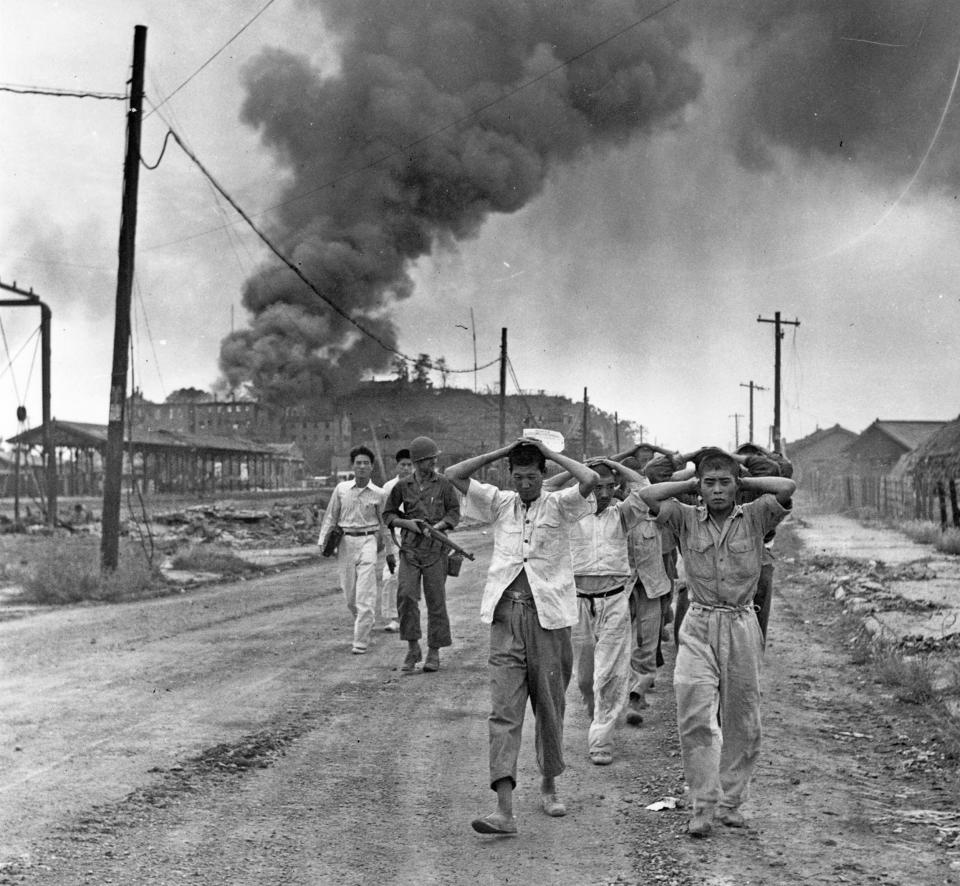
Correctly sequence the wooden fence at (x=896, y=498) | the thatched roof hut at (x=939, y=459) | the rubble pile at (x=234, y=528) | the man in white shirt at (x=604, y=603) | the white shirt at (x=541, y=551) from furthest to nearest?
1. the wooden fence at (x=896, y=498)
2. the thatched roof hut at (x=939, y=459)
3. the rubble pile at (x=234, y=528)
4. the man in white shirt at (x=604, y=603)
5. the white shirt at (x=541, y=551)

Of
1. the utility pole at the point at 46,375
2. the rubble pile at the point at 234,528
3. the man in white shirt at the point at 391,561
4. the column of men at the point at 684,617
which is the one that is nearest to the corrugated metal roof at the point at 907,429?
the rubble pile at the point at 234,528

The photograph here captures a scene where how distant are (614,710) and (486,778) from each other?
3.29 ft

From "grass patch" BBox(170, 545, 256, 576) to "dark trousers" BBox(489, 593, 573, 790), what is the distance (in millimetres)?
13368

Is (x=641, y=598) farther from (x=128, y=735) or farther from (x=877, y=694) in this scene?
(x=128, y=735)

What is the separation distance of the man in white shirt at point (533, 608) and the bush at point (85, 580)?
10251 millimetres

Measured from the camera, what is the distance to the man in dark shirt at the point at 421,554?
28.0 feet

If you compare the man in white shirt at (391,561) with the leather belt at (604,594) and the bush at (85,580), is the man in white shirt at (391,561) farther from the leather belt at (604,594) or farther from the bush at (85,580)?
the bush at (85,580)

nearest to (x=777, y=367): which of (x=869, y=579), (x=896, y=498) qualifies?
(x=896, y=498)

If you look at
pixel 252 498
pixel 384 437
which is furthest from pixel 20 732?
pixel 384 437

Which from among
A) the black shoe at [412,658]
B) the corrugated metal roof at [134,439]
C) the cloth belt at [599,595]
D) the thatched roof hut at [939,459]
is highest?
the corrugated metal roof at [134,439]

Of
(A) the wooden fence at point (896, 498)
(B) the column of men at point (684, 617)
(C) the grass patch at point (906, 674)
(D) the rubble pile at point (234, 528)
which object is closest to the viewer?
(B) the column of men at point (684, 617)

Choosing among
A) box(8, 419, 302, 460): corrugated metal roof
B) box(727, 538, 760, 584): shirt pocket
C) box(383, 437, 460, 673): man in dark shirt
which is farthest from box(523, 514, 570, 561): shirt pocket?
box(8, 419, 302, 460): corrugated metal roof

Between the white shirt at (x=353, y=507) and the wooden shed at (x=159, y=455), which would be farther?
the wooden shed at (x=159, y=455)

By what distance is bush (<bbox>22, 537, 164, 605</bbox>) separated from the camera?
44.8 ft
